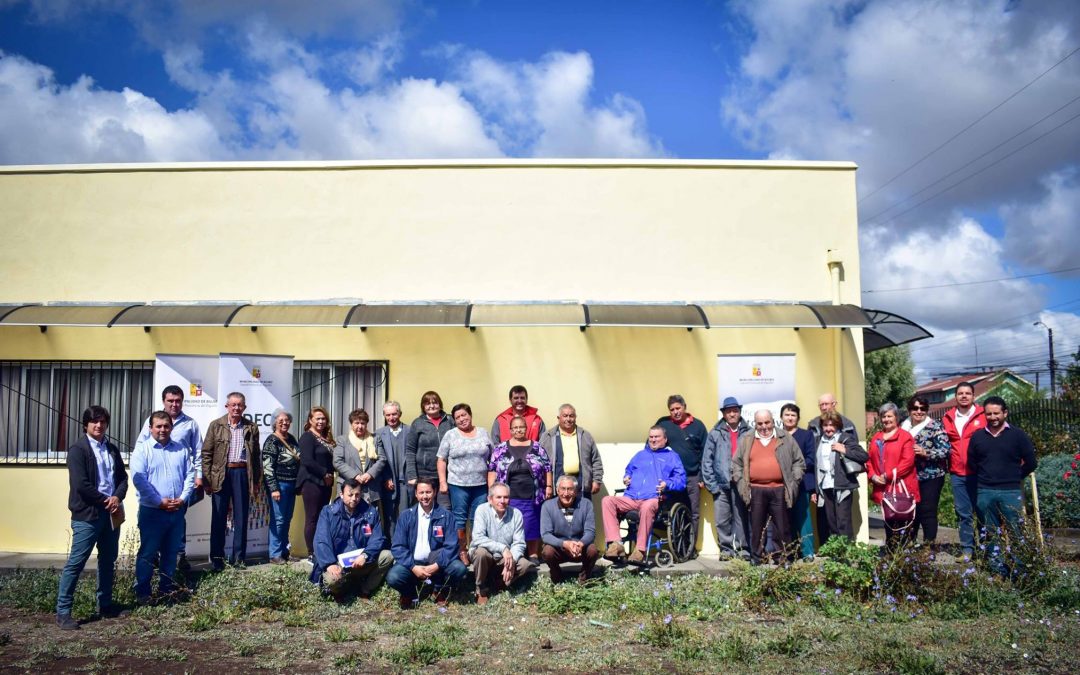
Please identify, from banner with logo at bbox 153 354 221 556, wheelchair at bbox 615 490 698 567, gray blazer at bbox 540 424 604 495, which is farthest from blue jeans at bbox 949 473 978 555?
banner with logo at bbox 153 354 221 556

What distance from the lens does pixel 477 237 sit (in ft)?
32.2

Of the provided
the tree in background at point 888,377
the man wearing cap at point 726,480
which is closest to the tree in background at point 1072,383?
the man wearing cap at point 726,480

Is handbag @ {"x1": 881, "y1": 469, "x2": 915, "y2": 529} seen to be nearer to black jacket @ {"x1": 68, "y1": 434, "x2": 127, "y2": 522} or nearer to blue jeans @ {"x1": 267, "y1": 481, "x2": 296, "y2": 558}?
blue jeans @ {"x1": 267, "y1": 481, "x2": 296, "y2": 558}

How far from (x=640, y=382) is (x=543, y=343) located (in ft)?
4.06

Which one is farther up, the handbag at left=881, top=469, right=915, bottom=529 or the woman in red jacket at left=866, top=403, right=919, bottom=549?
the woman in red jacket at left=866, top=403, right=919, bottom=549

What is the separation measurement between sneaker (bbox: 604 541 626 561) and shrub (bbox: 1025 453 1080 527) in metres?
6.27

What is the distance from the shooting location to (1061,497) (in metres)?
10.9

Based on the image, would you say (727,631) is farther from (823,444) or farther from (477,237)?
(477,237)

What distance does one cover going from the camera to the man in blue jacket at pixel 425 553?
6980 mm

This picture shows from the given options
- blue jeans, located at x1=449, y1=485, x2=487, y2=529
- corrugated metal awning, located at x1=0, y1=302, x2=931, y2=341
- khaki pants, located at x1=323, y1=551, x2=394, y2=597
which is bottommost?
khaki pants, located at x1=323, y1=551, x2=394, y2=597

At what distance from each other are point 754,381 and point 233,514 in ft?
19.0

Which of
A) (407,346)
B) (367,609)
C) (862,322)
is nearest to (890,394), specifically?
(862,322)

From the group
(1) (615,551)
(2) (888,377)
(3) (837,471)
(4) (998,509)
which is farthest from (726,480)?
(2) (888,377)

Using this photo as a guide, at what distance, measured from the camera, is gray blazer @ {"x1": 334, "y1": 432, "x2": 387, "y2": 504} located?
831 cm
